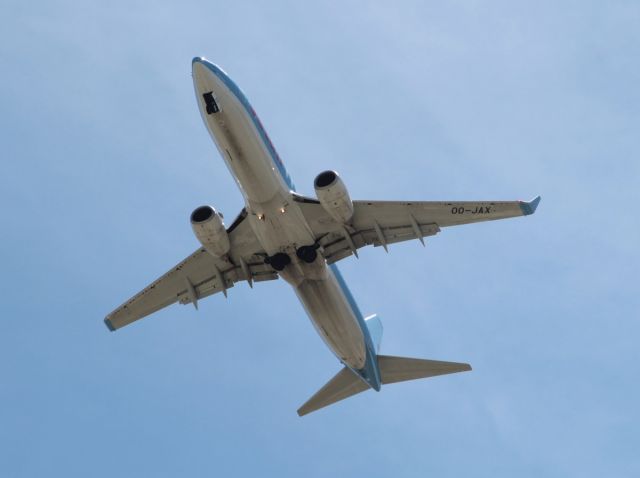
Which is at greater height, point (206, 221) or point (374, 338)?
point (206, 221)

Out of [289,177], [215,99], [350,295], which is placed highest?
[215,99]

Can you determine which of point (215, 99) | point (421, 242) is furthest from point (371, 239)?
point (215, 99)

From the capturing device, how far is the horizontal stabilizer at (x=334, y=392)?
43.2 m

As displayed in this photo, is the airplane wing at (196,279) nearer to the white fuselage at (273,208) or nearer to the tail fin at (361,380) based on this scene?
the white fuselage at (273,208)

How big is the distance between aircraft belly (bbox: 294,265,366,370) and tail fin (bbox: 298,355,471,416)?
4038 mm

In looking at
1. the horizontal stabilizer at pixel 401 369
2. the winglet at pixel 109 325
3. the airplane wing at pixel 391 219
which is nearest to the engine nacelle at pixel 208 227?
Answer: the airplane wing at pixel 391 219

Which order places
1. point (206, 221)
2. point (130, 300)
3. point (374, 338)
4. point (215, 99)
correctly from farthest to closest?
1. point (374, 338)
2. point (130, 300)
3. point (206, 221)
4. point (215, 99)

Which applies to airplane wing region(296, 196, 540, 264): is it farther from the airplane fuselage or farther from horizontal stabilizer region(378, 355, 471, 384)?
horizontal stabilizer region(378, 355, 471, 384)

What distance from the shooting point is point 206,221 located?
1433 inches

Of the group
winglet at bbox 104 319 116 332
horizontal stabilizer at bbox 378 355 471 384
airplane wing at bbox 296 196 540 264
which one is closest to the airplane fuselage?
airplane wing at bbox 296 196 540 264

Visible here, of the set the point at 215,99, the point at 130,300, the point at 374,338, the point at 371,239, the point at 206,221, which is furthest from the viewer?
the point at 374,338

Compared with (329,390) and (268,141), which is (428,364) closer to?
(329,390)

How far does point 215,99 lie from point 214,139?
1.69 m

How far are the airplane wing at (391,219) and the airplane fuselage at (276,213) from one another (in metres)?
0.75
